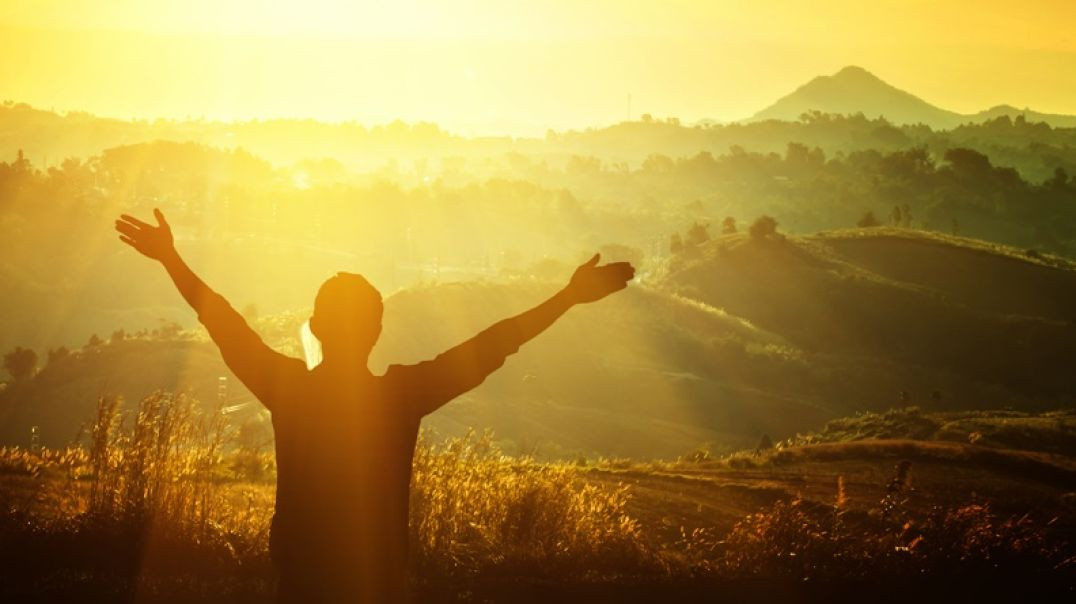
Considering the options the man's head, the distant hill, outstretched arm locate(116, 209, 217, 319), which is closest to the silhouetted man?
the man's head

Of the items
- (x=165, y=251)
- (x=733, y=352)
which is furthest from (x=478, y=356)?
(x=733, y=352)

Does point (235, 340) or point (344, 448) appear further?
point (235, 340)

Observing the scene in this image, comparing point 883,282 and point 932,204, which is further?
point 932,204

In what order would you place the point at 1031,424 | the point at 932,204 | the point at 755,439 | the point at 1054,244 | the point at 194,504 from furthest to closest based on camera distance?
1. the point at 932,204
2. the point at 1054,244
3. the point at 755,439
4. the point at 1031,424
5. the point at 194,504

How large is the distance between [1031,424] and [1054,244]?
172 metres

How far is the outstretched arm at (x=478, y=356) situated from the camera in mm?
4691

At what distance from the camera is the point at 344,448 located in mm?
4605

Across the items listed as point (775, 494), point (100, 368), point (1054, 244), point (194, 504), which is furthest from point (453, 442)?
point (1054, 244)

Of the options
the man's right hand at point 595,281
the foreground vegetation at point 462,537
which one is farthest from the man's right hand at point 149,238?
the foreground vegetation at point 462,537

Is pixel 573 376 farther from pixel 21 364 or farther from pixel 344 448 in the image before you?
pixel 344 448

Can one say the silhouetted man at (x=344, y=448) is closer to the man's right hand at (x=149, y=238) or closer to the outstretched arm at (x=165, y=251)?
the outstretched arm at (x=165, y=251)

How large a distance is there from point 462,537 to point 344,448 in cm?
390

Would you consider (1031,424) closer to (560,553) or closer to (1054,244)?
(560,553)

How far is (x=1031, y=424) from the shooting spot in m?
24.6
